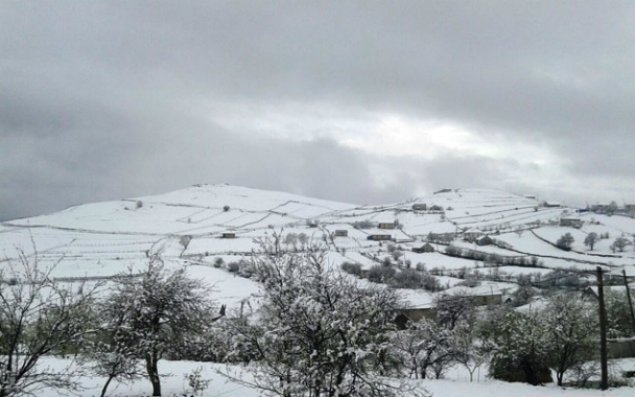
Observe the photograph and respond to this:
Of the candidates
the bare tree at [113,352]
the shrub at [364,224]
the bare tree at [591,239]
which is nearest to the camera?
the bare tree at [113,352]

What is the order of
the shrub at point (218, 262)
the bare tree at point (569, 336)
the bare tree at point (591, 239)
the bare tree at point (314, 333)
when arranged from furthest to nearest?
1. the shrub at point (218, 262)
2. the bare tree at point (591, 239)
3. the bare tree at point (569, 336)
4. the bare tree at point (314, 333)

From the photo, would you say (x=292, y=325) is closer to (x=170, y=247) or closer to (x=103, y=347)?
(x=103, y=347)

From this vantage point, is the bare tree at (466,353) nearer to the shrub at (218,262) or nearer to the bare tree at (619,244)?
the bare tree at (619,244)

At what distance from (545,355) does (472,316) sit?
2178 centimetres

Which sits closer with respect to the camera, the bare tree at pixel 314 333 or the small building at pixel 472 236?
the bare tree at pixel 314 333

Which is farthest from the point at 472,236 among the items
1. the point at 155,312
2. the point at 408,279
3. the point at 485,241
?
the point at 155,312

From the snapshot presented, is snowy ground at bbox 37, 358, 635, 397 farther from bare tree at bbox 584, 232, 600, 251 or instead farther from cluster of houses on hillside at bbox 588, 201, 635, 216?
cluster of houses on hillside at bbox 588, 201, 635, 216

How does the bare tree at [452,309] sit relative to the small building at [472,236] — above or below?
below

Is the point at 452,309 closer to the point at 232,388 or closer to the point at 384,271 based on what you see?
the point at 384,271

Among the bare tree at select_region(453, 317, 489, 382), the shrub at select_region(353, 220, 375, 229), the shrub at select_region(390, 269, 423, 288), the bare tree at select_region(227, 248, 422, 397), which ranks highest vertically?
the shrub at select_region(353, 220, 375, 229)

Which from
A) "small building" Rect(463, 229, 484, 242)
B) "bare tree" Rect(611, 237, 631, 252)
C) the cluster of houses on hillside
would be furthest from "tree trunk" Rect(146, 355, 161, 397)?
"small building" Rect(463, 229, 484, 242)

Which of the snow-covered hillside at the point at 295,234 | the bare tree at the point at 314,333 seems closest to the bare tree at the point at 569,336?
the snow-covered hillside at the point at 295,234

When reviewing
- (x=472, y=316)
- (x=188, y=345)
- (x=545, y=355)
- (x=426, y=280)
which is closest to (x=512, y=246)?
(x=426, y=280)

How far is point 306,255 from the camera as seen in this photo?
1232cm
